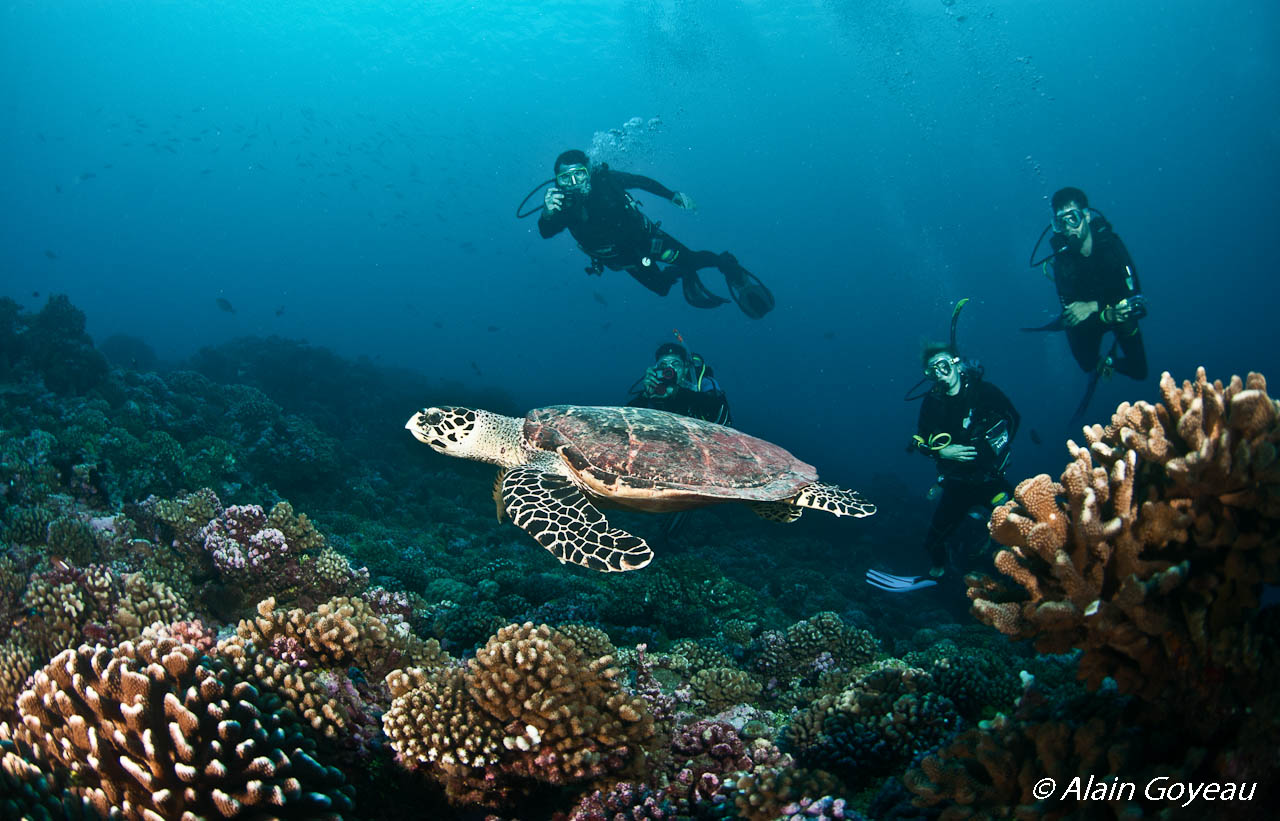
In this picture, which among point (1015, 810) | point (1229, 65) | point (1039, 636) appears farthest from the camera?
point (1229, 65)

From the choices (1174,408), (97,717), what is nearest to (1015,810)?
(1174,408)

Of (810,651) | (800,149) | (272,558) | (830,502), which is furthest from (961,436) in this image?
(800,149)

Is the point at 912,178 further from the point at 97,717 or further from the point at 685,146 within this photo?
the point at 97,717

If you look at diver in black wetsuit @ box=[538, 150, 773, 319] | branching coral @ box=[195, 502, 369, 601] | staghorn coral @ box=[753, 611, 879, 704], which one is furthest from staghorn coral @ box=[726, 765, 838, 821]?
diver in black wetsuit @ box=[538, 150, 773, 319]

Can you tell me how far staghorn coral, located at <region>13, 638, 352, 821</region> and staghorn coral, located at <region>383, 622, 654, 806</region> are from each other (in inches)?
14.4

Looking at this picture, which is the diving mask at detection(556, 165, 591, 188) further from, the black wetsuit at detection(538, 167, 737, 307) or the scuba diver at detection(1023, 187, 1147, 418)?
the scuba diver at detection(1023, 187, 1147, 418)

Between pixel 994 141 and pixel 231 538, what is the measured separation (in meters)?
93.5

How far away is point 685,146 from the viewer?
260ft

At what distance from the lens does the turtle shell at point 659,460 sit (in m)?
4.65

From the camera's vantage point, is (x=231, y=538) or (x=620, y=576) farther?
(x=620, y=576)

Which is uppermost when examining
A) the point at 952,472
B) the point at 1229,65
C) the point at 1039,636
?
the point at 1229,65

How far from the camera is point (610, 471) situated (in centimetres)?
472

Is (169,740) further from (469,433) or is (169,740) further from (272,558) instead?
(469,433)

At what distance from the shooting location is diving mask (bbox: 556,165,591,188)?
11.4 metres
